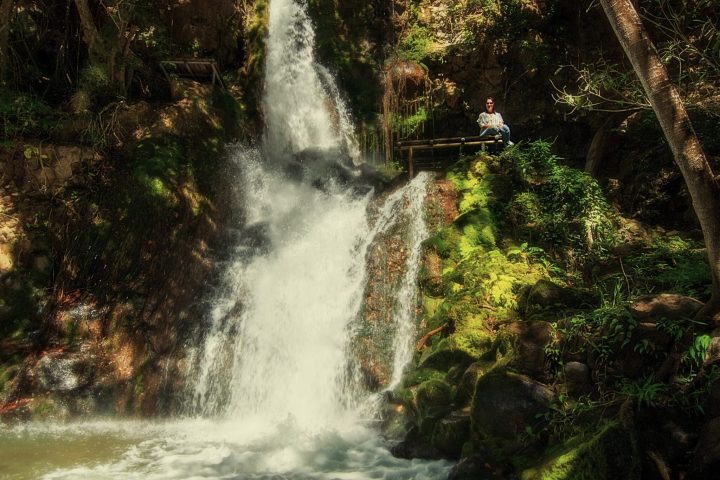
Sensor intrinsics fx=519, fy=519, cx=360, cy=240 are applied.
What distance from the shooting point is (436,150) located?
13141mm

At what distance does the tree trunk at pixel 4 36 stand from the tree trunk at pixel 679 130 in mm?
10171

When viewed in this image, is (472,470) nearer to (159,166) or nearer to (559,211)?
(559,211)

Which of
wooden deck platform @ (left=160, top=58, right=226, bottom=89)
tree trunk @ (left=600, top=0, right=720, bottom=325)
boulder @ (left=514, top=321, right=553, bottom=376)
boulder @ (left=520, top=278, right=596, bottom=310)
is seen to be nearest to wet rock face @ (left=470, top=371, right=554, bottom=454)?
boulder @ (left=514, top=321, right=553, bottom=376)

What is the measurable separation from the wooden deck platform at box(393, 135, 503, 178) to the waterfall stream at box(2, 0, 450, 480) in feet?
4.14

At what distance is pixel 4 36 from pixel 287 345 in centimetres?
792

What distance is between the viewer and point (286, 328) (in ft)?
29.8

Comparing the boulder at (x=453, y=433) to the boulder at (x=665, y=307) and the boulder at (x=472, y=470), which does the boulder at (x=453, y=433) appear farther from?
the boulder at (x=665, y=307)

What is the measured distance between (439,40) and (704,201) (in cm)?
1100

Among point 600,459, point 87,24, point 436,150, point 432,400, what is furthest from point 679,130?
point 87,24

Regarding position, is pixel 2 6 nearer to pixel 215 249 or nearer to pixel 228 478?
pixel 215 249

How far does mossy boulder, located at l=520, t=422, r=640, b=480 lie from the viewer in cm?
423

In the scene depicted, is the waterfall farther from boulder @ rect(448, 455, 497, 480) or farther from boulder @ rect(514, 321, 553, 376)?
boulder @ rect(514, 321, 553, 376)

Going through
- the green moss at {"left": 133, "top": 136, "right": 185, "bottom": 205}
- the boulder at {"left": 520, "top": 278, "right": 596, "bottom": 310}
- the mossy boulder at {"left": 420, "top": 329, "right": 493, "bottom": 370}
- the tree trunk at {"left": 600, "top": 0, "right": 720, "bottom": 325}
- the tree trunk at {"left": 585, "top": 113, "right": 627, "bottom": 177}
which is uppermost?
the tree trunk at {"left": 585, "top": 113, "right": 627, "bottom": 177}

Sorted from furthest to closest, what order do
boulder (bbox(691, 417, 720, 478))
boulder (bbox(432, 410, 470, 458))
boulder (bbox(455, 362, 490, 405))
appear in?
boulder (bbox(455, 362, 490, 405)) → boulder (bbox(432, 410, 470, 458)) → boulder (bbox(691, 417, 720, 478))
